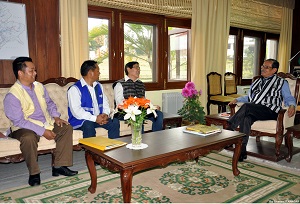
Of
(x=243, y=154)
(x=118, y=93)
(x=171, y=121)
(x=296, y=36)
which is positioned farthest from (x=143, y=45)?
(x=296, y=36)

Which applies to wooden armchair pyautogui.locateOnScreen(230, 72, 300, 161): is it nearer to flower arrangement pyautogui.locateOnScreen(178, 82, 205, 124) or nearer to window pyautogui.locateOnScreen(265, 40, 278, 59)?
flower arrangement pyautogui.locateOnScreen(178, 82, 205, 124)

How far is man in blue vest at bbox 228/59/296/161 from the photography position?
3320 millimetres

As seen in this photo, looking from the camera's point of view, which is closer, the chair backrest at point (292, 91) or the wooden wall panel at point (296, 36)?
the chair backrest at point (292, 91)

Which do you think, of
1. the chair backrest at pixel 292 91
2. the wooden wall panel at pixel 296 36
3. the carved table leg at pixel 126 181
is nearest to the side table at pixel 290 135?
the chair backrest at pixel 292 91

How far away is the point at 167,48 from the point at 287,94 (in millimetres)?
2411

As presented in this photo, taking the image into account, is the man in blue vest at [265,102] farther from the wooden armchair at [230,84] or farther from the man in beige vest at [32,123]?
the wooden armchair at [230,84]

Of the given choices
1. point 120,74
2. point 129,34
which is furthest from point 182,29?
point 120,74

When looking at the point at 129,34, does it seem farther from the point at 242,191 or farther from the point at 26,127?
the point at 242,191

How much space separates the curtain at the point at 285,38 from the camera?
7.20m

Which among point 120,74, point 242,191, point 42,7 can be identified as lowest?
point 242,191

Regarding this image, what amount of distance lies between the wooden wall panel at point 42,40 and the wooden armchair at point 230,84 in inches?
143

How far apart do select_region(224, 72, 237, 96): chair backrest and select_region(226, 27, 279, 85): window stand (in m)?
0.47

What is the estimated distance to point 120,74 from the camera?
15.1 ft

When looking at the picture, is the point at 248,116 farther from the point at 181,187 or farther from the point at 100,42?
the point at 100,42
